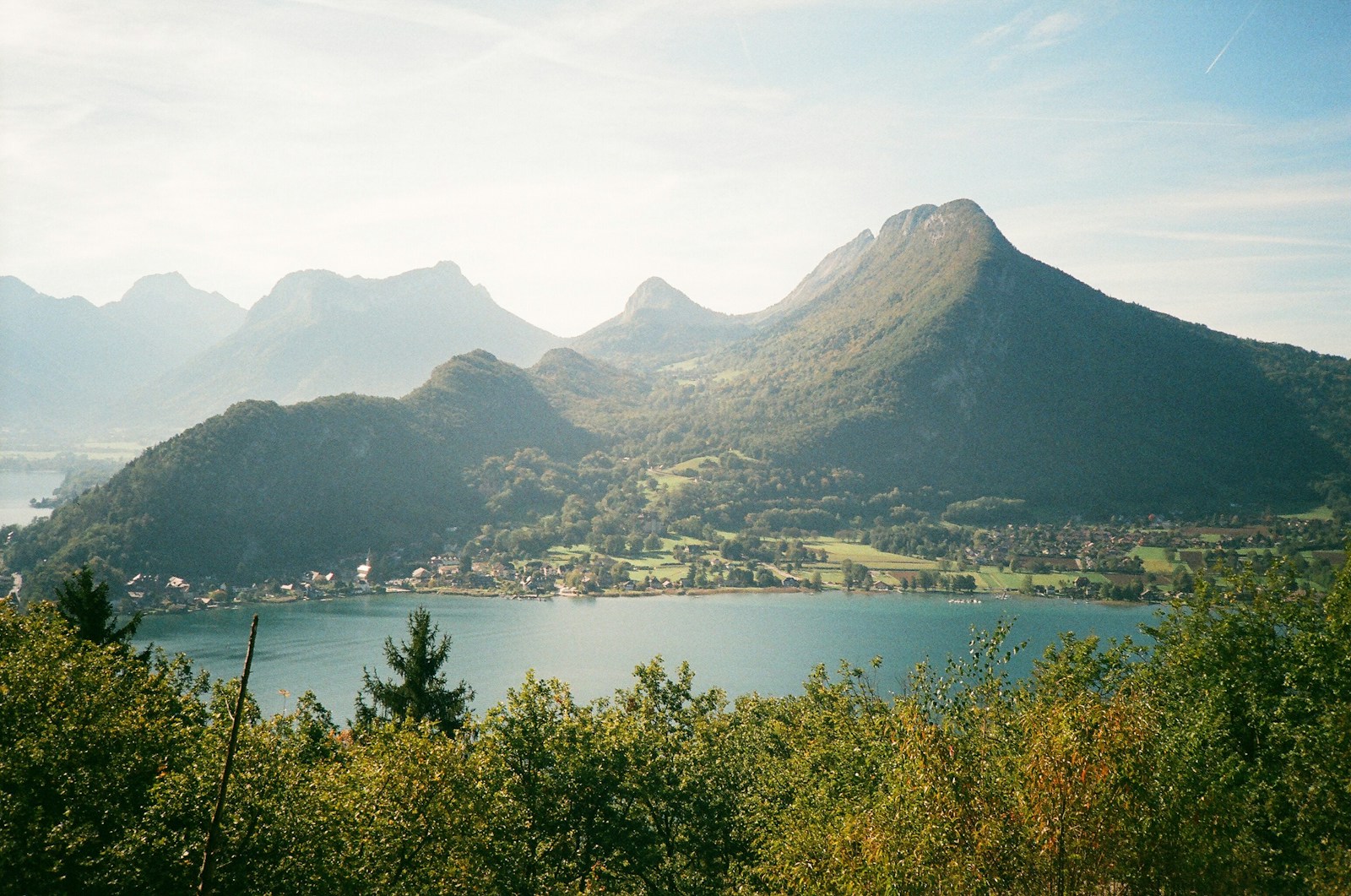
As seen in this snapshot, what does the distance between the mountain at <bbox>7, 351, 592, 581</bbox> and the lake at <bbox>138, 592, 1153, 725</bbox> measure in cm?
1754

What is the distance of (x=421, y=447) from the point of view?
164 m

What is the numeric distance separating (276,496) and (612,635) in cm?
7133

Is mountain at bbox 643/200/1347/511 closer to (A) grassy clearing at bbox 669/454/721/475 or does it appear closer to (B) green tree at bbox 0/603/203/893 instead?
(A) grassy clearing at bbox 669/454/721/475

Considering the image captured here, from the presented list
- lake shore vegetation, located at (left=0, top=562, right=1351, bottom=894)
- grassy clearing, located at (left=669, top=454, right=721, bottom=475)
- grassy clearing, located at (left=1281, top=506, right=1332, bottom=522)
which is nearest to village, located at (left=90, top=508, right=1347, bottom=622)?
grassy clearing, located at (left=1281, top=506, right=1332, bottom=522)

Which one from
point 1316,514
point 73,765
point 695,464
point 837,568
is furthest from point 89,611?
point 1316,514

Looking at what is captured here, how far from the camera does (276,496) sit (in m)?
129

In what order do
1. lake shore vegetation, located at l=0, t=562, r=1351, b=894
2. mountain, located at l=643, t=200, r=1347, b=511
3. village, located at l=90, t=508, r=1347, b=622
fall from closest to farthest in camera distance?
lake shore vegetation, located at l=0, t=562, r=1351, b=894 < village, located at l=90, t=508, r=1347, b=622 < mountain, located at l=643, t=200, r=1347, b=511

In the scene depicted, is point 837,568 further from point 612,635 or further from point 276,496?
point 276,496

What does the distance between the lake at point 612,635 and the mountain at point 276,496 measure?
57.5ft

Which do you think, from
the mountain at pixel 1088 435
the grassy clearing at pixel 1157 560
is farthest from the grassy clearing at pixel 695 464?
the grassy clearing at pixel 1157 560

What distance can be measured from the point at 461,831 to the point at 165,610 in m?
100

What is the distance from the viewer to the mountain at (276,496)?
107 meters

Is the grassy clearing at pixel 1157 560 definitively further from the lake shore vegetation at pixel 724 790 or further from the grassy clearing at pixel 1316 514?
the lake shore vegetation at pixel 724 790

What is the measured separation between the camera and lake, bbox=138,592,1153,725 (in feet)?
230
